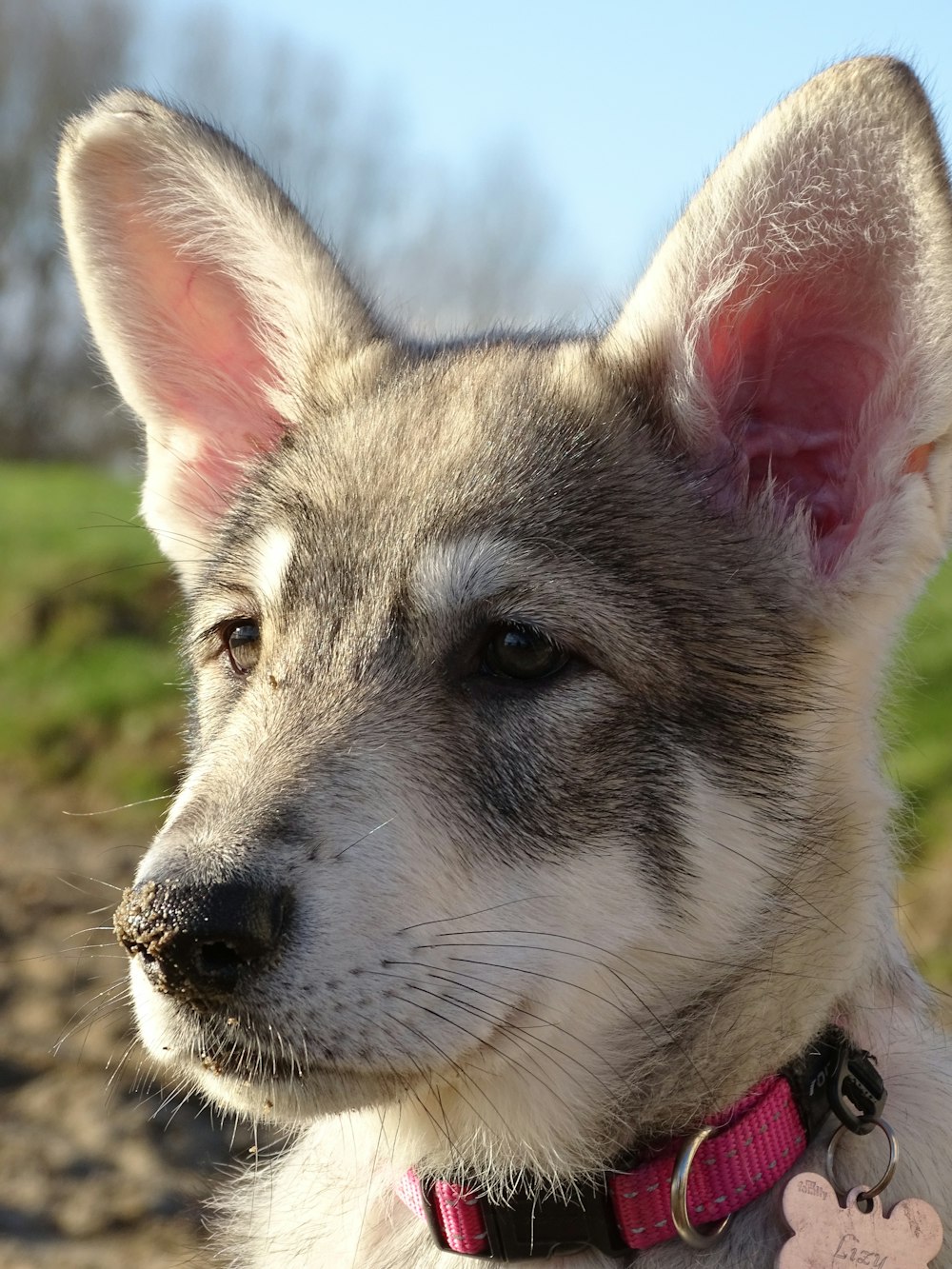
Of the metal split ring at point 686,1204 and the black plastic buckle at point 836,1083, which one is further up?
the black plastic buckle at point 836,1083

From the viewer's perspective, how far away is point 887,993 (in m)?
2.82

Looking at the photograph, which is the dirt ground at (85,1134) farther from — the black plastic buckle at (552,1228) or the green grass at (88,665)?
the green grass at (88,665)

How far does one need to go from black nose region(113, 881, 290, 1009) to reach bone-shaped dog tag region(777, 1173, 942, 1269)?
3.41 ft

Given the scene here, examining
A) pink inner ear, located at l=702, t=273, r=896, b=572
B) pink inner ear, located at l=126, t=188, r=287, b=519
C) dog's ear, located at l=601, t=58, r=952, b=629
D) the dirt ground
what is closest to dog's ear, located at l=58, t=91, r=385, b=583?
pink inner ear, located at l=126, t=188, r=287, b=519

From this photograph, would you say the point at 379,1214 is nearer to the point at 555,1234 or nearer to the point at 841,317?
the point at 555,1234

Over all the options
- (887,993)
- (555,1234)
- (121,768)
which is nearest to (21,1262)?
(555,1234)

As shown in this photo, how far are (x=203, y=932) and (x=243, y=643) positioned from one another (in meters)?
1.07

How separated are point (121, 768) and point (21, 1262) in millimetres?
4685

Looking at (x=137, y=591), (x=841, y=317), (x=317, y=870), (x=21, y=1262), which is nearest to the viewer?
(x=317, y=870)

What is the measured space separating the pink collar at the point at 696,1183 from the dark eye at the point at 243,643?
1.18 meters

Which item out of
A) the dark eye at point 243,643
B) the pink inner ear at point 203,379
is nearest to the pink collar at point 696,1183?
the dark eye at point 243,643

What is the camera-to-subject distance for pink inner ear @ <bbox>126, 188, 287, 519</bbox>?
3.48m

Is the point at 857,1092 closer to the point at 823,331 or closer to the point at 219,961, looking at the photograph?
the point at 219,961

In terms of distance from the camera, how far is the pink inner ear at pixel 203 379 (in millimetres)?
3484
